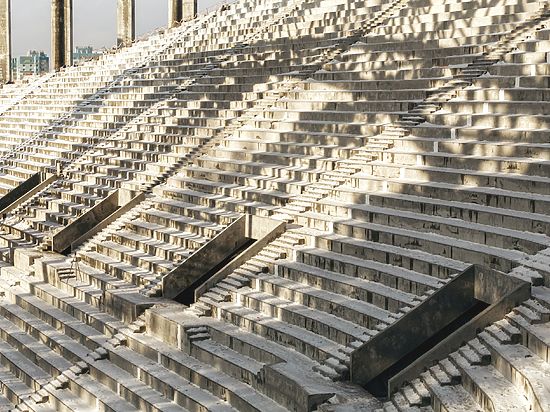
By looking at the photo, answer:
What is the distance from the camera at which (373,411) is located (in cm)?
833

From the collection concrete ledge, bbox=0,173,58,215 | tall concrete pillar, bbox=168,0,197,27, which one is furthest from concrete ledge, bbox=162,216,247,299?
tall concrete pillar, bbox=168,0,197,27

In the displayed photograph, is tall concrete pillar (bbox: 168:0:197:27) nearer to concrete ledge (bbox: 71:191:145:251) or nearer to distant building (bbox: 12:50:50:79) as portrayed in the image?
distant building (bbox: 12:50:50:79)

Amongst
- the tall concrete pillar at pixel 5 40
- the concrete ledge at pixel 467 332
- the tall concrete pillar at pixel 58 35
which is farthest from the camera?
the tall concrete pillar at pixel 5 40

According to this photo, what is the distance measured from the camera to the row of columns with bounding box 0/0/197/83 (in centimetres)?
3338

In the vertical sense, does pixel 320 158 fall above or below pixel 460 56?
below

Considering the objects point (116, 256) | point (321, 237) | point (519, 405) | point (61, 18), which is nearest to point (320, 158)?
point (321, 237)

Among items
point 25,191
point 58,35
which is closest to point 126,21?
point 58,35

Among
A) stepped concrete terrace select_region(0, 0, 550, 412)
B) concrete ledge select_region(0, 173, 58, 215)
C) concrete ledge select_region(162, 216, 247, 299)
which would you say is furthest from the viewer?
concrete ledge select_region(0, 173, 58, 215)

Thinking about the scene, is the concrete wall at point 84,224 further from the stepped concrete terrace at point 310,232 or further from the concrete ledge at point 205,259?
the concrete ledge at point 205,259

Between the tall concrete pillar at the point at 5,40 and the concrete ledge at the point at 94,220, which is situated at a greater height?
the tall concrete pillar at the point at 5,40

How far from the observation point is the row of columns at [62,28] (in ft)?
109

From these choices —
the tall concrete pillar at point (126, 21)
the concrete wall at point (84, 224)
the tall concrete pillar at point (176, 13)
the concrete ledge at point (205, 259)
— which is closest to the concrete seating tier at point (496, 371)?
the concrete ledge at point (205, 259)

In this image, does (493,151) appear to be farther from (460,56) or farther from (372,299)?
(460,56)

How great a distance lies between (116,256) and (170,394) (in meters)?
5.02
